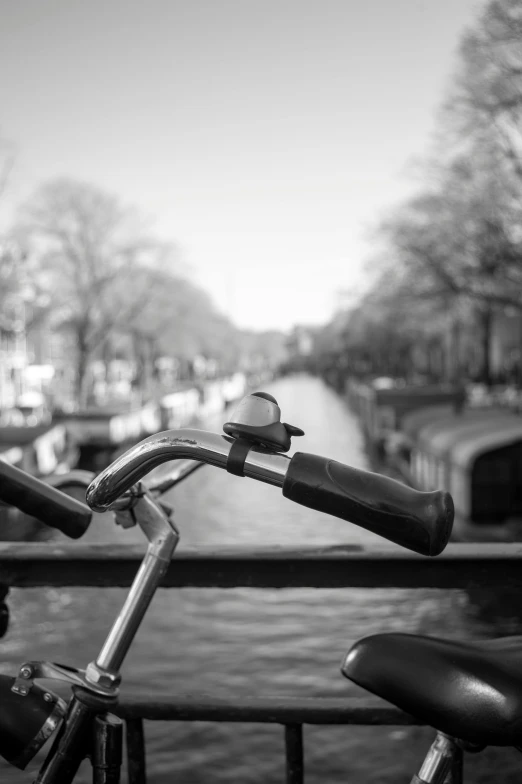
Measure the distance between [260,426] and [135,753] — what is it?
1.24 metres

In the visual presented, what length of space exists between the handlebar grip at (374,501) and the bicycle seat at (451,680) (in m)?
0.26

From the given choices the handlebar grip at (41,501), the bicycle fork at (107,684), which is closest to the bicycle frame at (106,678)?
the bicycle fork at (107,684)

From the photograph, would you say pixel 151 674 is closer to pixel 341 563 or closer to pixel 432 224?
pixel 341 563

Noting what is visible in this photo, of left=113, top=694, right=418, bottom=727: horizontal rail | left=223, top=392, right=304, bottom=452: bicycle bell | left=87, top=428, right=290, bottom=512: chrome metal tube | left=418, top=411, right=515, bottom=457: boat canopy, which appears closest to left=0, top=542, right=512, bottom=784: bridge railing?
left=113, top=694, right=418, bottom=727: horizontal rail

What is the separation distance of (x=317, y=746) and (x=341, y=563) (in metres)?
7.76

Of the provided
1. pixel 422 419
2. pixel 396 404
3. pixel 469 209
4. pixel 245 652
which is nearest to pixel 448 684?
pixel 245 652

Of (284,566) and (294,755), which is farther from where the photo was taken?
(284,566)

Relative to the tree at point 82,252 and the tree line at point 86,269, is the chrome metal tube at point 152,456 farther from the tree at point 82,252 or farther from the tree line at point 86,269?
the tree at point 82,252

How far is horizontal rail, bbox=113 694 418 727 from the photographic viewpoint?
6.99 ft

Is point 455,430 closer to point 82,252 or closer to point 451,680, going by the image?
point 451,680

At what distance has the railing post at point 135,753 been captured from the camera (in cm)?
224

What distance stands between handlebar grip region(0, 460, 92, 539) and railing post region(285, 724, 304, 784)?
2.46 feet

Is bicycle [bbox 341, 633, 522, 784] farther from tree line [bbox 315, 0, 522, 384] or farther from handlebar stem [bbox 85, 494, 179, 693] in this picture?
tree line [bbox 315, 0, 522, 384]

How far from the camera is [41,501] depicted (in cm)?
180
